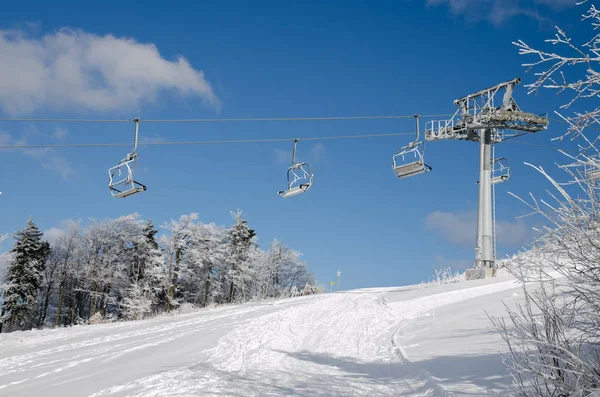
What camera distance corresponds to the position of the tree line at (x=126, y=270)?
37031mm

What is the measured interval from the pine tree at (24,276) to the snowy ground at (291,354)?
19436 millimetres

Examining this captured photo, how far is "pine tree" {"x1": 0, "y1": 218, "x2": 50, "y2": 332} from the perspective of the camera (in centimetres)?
3550

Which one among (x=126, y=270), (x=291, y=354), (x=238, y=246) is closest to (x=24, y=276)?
(x=126, y=270)

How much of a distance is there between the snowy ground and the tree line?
19583mm

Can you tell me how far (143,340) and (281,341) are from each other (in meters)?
4.60

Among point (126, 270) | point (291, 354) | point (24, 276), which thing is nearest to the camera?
point (291, 354)

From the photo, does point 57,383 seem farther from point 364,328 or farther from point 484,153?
point 484,153

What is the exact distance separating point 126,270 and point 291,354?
33263mm

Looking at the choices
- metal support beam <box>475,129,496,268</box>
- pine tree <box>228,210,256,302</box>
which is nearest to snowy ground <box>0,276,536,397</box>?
metal support beam <box>475,129,496,268</box>

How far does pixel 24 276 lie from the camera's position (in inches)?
1439

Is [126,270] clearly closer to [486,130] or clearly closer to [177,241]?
[177,241]

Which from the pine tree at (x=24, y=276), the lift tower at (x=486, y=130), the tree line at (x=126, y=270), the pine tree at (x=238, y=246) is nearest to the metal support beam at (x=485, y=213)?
the lift tower at (x=486, y=130)

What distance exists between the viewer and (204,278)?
4322 centimetres

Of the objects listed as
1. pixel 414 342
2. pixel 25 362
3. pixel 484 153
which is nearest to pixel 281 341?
pixel 414 342
